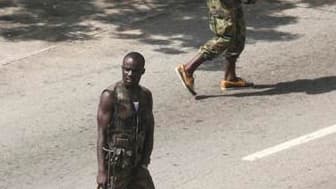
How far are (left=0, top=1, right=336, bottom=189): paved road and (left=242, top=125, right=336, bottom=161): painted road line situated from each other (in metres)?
0.05

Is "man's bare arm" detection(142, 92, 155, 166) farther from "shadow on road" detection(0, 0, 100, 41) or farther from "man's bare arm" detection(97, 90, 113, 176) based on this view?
"shadow on road" detection(0, 0, 100, 41)

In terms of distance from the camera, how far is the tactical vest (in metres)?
6.04

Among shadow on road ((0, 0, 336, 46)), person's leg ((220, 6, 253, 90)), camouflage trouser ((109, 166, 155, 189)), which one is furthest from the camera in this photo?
shadow on road ((0, 0, 336, 46))

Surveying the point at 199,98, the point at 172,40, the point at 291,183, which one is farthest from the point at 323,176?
the point at 172,40

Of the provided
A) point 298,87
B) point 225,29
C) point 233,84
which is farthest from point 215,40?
point 298,87

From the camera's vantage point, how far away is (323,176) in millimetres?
7965

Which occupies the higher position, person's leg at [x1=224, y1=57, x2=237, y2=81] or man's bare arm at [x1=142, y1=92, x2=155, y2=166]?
man's bare arm at [x1=142, y1=92, x2=155, y2=166]

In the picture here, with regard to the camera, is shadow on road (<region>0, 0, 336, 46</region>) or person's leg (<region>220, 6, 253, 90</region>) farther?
shadow on road (<region>0, 0, 336, 46</region>)

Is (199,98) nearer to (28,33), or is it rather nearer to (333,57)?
(333,57)

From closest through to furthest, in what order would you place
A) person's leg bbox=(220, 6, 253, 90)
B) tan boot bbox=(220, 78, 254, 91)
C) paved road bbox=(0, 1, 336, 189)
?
paved road bbox=(0, 1, 336, 189) → person's leg bbox=(220, 6, 253, 90) → tan boot bbox=(220, 78, 254, 91)

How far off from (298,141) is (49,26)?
5.06 metres

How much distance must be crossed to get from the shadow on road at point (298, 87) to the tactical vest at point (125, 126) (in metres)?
3.93

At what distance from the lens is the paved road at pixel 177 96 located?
26.7 ft

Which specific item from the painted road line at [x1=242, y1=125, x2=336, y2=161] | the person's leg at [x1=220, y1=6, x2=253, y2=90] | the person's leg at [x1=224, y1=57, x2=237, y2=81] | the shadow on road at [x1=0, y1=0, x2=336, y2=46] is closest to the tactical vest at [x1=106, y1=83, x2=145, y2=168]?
the painted road line at [x1=242, y1=125, x2=336, y2=161]
